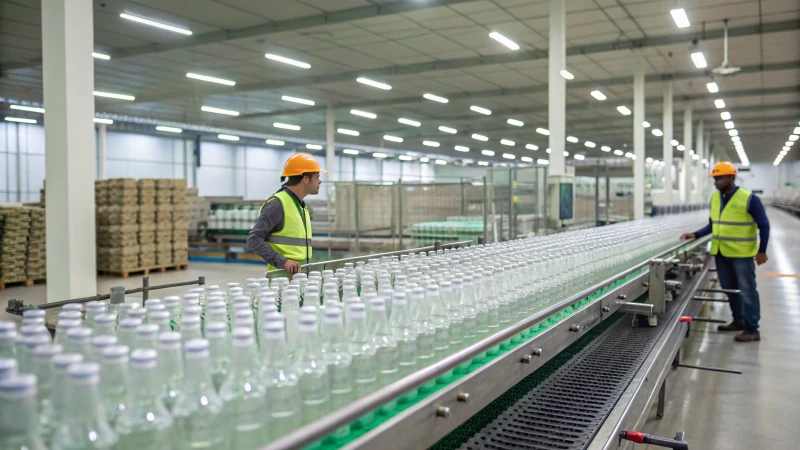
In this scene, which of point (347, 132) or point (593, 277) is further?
point (347, 132)

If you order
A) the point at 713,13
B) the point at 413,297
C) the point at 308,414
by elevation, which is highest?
the point at 713,13

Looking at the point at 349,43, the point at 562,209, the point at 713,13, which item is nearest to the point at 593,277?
the point at 562,209

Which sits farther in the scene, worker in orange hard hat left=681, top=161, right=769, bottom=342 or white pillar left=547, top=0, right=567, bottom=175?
white pillar left=547, top=0, right=567, bottom=175

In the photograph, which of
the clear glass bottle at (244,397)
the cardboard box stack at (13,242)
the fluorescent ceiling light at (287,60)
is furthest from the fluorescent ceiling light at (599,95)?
the clear glass bottle at (244,397)

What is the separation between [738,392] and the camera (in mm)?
4820


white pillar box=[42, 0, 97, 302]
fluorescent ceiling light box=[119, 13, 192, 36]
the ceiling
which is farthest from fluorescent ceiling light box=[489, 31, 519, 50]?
white pillar box=[42, 0, 97, 302]

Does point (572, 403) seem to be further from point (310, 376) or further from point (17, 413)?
point (17, 413)

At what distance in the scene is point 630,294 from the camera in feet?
12.5

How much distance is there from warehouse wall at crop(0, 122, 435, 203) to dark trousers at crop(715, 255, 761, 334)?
11257mm

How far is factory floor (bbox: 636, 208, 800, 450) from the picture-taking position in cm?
396

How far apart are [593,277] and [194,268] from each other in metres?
11.9

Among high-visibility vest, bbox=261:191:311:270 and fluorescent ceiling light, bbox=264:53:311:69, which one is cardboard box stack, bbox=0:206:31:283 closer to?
fluorescent ceiling light, bbox=264:53:311:69

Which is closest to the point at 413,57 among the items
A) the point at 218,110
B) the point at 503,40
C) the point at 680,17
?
the point at 503,40

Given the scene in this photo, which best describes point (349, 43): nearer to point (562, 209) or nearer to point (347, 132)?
point (562, 209)
